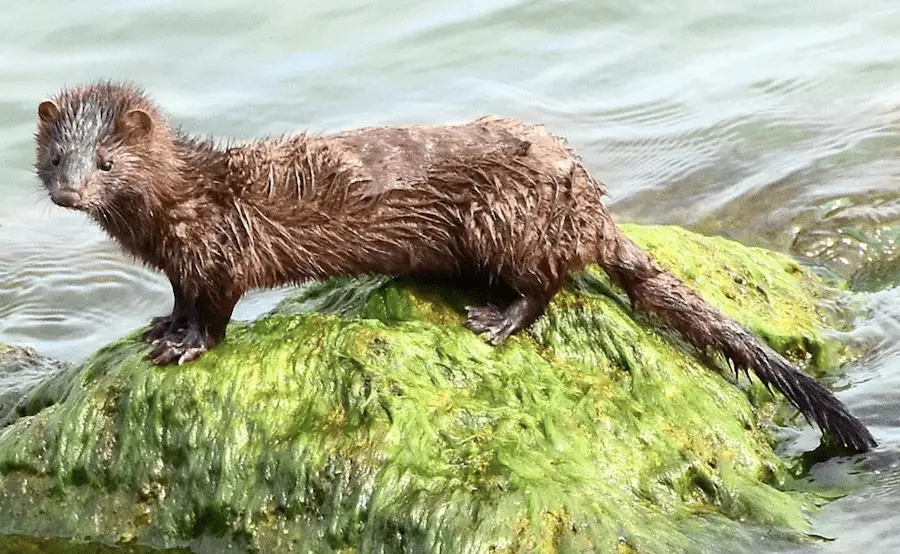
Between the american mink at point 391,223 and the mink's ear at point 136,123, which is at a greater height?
the mink's ear at point 136,123

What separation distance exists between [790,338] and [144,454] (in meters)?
2.98

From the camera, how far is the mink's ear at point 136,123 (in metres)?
4.84

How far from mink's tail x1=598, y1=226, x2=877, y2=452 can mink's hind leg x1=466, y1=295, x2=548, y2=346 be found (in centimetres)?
40

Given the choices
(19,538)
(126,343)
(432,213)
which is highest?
(432,213)

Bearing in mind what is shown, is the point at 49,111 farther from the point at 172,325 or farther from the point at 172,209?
the point at 172,325

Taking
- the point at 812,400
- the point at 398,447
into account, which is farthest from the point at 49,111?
the point at 812,400

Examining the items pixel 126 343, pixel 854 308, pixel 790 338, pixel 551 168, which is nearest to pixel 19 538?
pixel 126 343

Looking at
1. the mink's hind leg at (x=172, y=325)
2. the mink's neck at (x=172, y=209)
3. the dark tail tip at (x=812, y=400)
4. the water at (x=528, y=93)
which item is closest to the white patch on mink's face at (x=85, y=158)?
the mink's neck at (x=172, y=209)

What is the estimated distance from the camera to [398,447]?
4.45 meters

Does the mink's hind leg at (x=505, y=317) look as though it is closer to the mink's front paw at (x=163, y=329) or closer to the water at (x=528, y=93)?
the mink's front paw at (x=163, y=329)

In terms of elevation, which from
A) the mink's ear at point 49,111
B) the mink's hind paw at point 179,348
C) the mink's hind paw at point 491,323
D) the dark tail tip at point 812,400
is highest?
the mink's ear at point 49,111

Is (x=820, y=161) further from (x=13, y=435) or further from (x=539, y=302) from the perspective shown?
(x=13, y=435)

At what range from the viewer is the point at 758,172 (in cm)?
966

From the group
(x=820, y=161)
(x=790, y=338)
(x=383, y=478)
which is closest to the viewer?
(x=383, y=478)
